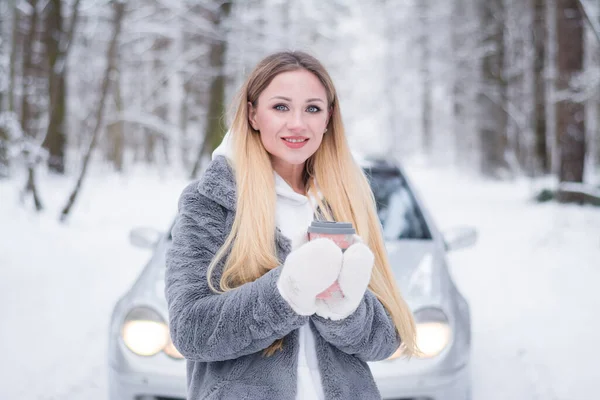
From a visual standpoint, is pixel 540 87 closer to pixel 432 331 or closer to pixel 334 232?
pixel 432 331

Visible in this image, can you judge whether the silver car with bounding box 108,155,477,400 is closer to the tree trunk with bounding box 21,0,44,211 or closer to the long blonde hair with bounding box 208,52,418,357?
the long blonde hair with bounding box 208,52,418,357

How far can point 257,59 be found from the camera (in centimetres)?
1552

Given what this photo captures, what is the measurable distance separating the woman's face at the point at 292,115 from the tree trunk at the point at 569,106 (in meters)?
8.99

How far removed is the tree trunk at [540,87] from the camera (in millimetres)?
14602

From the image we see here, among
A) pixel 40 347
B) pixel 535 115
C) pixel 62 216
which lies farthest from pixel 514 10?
pixel 40 347

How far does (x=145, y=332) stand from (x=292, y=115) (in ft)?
5.31

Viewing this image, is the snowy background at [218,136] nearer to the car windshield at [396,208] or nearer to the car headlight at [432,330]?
the car headlight at [432,330]

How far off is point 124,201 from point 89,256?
194 inches

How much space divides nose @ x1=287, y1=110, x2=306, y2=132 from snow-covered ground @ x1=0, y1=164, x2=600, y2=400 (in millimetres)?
2601

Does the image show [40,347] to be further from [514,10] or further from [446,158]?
[446,158]

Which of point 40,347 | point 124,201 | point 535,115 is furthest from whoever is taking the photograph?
point 535,115

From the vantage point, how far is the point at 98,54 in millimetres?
19719

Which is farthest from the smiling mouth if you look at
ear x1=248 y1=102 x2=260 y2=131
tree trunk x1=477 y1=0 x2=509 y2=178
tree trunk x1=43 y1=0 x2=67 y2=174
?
tree trunk x1=477 y1=0 x2=509 y2=178

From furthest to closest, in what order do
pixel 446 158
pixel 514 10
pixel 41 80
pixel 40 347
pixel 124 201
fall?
pixel 446 158 < pixel 514 10 < pixel 41 80 < pixel 124 201 < pixel 40 347
